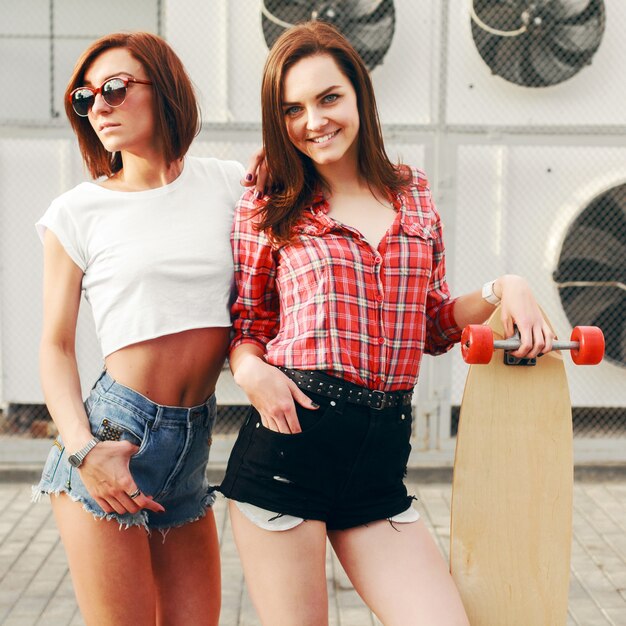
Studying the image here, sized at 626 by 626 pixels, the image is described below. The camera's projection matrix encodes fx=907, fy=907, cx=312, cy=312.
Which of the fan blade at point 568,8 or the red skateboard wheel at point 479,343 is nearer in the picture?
the red skateboard wheel at point 479,343

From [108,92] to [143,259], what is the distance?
405mm

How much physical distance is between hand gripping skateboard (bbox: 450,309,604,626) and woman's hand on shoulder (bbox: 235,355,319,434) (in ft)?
1.69

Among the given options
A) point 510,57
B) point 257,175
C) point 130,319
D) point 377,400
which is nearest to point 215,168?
point 257,175

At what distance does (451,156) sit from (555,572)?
12.3 feet

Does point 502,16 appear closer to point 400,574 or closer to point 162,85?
point 162,85

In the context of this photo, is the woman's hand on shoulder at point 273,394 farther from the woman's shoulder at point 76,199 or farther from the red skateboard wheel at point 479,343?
the woman's shoulder at point 76,199

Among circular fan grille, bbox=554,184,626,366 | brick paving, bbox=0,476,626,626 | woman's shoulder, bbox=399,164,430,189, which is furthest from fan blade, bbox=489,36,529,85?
woman's shoulder, bbox=399,164,430,189

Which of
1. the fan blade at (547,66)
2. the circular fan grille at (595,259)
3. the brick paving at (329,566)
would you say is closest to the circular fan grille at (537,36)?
the fan blade at (547,66)

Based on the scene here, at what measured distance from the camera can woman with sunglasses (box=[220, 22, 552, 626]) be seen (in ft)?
6.50

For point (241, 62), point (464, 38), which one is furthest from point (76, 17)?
point (464, 38)

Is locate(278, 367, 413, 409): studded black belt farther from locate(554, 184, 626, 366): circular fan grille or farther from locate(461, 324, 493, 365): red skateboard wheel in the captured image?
locate(554, 184, 626, 366): circular fan grille

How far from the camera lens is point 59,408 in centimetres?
209

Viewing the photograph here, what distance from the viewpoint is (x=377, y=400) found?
201cm

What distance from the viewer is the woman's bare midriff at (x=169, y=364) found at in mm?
2115
